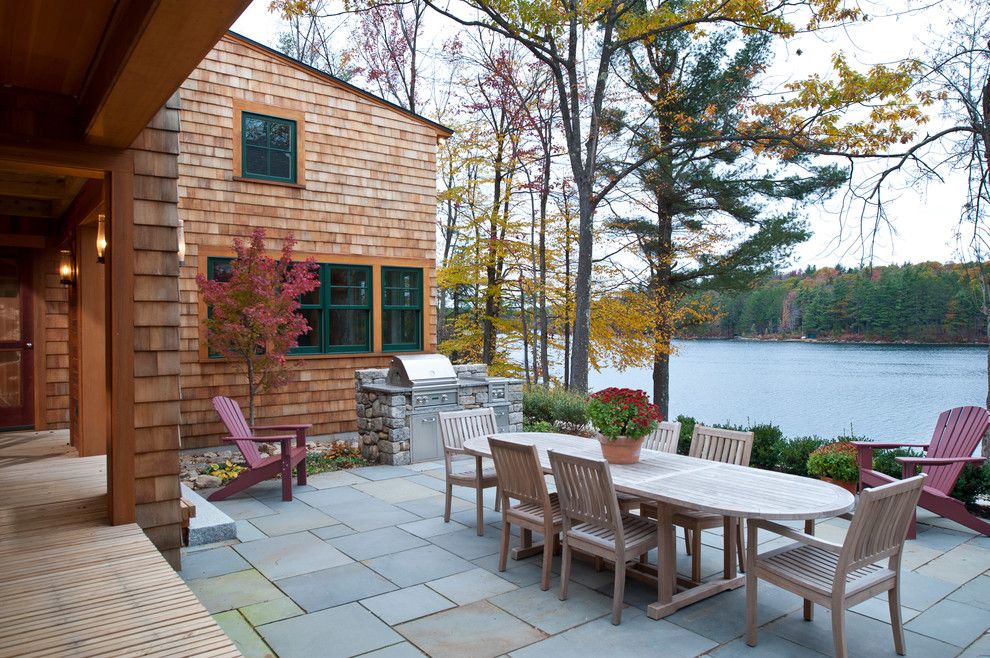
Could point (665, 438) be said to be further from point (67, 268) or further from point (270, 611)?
point (67, 268)

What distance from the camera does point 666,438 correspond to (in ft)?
16.1

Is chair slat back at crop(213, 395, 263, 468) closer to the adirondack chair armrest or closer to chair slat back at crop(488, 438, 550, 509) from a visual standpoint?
chair slat back at crop(488, 438, 550, 509)

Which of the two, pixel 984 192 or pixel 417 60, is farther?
pixel 417 60

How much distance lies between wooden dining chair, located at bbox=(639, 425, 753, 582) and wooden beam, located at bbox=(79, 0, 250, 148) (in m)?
3.36

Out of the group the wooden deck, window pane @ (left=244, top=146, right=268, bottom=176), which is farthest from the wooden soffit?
window pane @ (left=244, top=146, right=268, bottom=176)

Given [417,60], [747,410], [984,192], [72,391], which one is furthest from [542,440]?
[417,60]

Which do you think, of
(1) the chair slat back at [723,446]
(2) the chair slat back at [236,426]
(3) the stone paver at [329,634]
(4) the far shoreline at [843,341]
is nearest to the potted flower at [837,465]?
(1) the chair slat back at [723,446]

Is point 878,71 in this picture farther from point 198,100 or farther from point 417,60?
point 417,60

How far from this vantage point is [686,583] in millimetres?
3867

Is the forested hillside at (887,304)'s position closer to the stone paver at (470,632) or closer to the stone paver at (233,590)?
the stone paver at (470,632)

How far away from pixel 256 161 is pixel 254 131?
367 millimetres

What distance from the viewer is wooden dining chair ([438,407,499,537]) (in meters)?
4.91

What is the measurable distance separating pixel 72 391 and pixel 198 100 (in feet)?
12.4

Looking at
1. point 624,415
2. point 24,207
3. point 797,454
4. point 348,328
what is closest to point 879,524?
point 624,415
